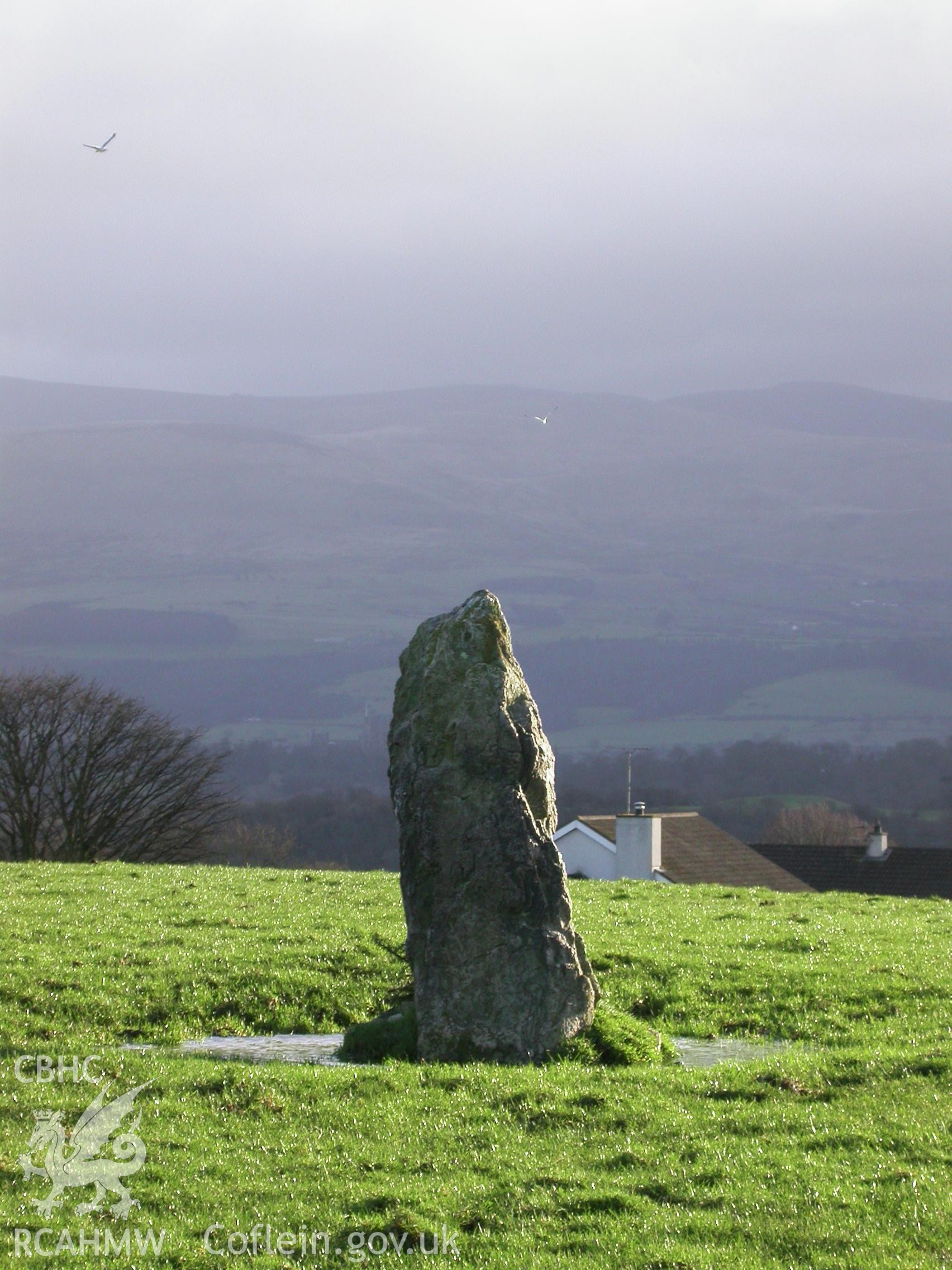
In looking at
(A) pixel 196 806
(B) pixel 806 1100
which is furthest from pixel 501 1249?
(A) pixel 196 806

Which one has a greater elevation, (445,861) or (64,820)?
(445,861)

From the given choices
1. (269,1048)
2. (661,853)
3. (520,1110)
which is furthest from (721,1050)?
(661,853)

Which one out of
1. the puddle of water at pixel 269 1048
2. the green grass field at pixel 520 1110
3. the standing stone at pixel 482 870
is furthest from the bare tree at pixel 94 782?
the standing stone at pixel 482 870

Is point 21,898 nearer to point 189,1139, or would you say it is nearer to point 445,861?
point 445,861

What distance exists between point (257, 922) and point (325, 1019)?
15.3 feet

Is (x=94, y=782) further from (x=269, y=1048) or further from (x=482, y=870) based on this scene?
(x=482, y=870)

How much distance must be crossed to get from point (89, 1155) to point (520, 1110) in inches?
127

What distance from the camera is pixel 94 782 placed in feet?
164

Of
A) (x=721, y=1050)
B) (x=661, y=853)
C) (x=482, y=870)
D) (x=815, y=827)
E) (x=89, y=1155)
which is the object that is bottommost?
(x=815, y=827)

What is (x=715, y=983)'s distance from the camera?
1622 cm

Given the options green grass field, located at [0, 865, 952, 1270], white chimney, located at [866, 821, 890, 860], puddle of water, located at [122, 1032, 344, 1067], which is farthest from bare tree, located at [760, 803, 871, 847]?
puddle of water, located at [122, 1032, 344, 1067]

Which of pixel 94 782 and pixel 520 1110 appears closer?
pixel 520 1110

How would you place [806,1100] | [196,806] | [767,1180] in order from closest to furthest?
[767,1180]
[806,1100]
[196,806]

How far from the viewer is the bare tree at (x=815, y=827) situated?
11638cm
